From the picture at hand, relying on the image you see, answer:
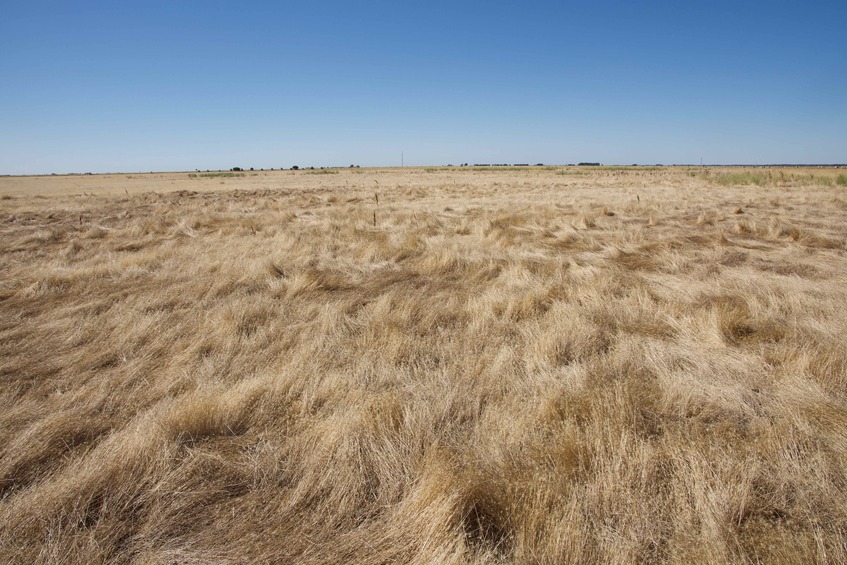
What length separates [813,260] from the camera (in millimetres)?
6055

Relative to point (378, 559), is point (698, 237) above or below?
above

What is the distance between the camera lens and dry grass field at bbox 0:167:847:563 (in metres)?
1.59

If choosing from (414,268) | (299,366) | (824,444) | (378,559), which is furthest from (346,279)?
(824,444)

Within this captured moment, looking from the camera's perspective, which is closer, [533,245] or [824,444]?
[824,444]

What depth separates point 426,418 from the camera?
2279mm

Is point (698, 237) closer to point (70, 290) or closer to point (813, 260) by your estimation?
point (813, 260)

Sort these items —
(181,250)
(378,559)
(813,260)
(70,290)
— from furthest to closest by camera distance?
(181,250) < (813,260) < (70,290) < (378,559)

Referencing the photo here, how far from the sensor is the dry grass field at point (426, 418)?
5.23ft

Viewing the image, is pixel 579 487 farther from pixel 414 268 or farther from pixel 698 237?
pixel 698 237

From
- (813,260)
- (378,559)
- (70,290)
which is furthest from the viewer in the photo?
(813,260)

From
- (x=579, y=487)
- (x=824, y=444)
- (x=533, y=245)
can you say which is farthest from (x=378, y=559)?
(x=533, y=245)

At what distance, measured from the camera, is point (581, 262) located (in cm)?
622

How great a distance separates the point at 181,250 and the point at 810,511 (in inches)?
321

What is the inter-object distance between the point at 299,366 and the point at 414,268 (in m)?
3.38
